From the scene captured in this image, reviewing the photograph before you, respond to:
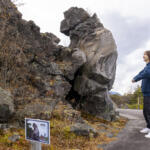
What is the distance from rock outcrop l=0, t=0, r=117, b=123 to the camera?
8.69m

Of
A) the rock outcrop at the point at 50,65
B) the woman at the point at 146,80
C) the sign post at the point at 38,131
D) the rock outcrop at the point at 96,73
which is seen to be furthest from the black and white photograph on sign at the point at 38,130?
the rock outcrop at the point at 96,73

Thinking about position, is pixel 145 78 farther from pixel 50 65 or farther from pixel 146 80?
pixel 50 65

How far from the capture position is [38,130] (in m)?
4.22

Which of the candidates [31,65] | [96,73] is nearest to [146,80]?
[96,73]

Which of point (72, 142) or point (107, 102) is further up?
point (107, 102)

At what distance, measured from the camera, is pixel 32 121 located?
172 inches

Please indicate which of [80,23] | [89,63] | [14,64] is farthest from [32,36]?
[80,23]

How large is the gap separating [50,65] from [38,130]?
7.23 m

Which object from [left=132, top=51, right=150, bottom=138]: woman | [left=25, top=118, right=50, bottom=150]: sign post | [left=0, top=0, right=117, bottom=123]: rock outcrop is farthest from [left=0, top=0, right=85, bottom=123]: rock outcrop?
[left=132, top=51, right=150, bottom=138]: woman

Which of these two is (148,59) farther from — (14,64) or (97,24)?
(97,24)

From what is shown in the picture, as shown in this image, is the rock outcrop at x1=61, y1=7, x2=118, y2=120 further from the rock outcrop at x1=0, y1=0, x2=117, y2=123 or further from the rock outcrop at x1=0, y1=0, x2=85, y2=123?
the rock outcrop at x1=0, y1=0, x2=85, y2=123

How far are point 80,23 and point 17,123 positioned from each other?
416 inches

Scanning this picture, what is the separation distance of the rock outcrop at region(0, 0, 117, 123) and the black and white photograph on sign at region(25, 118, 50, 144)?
3032mm

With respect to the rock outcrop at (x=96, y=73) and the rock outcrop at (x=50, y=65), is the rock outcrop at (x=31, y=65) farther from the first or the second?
the rock outcrop at (x=96, y=73)
